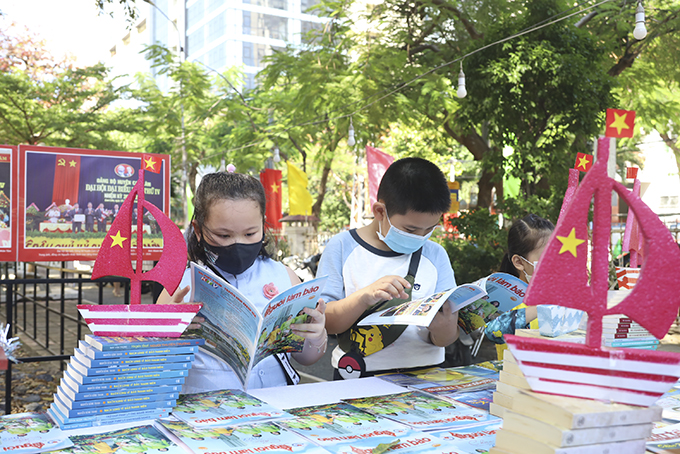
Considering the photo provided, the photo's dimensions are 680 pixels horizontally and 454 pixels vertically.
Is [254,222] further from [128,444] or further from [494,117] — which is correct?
[494,117]

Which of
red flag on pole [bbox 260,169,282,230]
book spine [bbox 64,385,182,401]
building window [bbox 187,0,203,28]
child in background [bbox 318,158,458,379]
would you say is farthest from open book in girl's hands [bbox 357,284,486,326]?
building window [bbox 187,0,203,28]

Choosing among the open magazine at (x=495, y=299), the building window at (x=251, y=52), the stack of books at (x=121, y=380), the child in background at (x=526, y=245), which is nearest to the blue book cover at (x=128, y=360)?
the stack of books at (x=121, y=380)

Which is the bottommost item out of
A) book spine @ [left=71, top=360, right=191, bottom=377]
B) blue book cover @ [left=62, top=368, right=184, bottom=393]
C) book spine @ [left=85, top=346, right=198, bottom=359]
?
blue book cover @ [left=62, top=368, right=184, bottom=393]

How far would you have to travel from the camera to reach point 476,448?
3.61 ft

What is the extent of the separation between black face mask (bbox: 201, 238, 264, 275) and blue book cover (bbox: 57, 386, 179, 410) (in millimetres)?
461

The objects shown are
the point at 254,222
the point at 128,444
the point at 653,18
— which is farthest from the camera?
the point at 653,18

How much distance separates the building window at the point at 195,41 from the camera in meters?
40.3

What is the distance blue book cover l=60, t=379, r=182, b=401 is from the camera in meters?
1.16

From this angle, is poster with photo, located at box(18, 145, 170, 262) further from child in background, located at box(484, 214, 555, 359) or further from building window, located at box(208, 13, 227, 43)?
building window, located at box(208, 13, 227, 43)

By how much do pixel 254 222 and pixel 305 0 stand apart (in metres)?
Result: 44.8

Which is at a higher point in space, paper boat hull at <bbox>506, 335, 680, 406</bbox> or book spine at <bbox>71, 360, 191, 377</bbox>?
paper boat hull at <bbox>506, 335, 680, 406</bbox>

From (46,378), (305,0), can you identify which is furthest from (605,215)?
(305,0)

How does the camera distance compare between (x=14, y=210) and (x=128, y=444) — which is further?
(x=14, y=210)

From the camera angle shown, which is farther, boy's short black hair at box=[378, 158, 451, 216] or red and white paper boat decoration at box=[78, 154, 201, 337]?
boy's short black hair at box=[378, 158, 451, 216]
